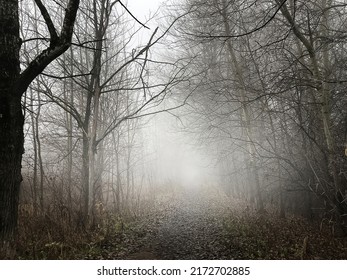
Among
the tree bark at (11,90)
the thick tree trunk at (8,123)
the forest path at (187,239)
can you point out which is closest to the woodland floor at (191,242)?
the forest path at (187,239)

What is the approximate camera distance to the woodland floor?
17.3 ft

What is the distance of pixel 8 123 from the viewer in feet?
12.7

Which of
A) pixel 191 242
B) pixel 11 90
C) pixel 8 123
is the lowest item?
pixel 191 242

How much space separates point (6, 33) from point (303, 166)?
28.3 ft

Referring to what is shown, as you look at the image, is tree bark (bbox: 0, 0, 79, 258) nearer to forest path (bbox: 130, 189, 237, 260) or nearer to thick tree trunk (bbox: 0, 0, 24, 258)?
thick tree trunk (bbox: 0, 0, 24, 258)

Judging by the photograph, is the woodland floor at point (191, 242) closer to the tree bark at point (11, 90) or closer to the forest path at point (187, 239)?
the forest path at point (187, 239)

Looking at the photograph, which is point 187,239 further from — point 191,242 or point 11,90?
point 11,90

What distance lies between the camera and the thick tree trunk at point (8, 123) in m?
3.86

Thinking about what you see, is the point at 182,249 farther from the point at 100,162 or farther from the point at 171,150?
the point at 171,150

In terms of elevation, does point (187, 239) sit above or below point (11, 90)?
below

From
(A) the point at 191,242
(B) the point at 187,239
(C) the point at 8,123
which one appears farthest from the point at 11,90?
(B) the point at 187,239

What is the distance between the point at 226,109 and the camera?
1471cm

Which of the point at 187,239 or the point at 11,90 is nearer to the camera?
the point at 11,90

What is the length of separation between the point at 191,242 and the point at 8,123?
4.55 meters
